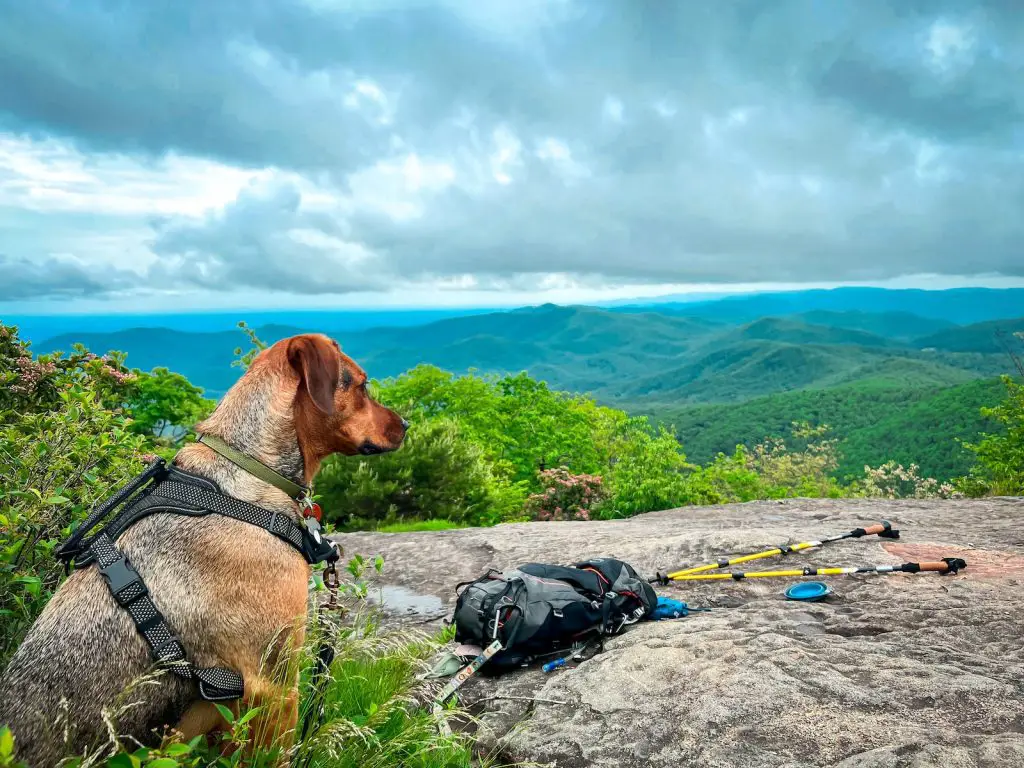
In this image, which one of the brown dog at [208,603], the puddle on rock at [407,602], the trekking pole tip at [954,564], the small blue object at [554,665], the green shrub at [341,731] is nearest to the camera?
the green shrub at [341,731]

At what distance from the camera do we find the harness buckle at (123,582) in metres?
2.45

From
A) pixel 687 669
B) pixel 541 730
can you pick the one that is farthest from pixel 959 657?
pixel 541 730

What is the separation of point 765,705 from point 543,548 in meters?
4.73

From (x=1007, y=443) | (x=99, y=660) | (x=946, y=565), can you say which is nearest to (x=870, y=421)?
(x=1007, y=443)

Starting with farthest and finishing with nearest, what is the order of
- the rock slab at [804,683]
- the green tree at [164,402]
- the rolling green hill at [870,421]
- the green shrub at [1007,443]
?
the rolling green hill at [870,421] < the green shrub at [1007,443] < the green tree at [164,402] < the rock slab at [804,683]

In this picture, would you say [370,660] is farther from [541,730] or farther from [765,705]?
[765,705]

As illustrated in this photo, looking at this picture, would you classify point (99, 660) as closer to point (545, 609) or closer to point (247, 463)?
point (247, 463)

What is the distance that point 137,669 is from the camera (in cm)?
241

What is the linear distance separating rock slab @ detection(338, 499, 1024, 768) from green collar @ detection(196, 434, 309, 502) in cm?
181

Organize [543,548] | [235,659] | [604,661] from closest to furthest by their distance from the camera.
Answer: [235,659], [604,661], [543,548]

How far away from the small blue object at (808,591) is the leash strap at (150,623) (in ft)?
14.2

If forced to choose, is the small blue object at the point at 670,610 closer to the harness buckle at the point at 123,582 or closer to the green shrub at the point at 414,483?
the harness buckle at the point at 123,582

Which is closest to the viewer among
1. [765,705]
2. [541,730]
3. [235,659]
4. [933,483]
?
[235,659]

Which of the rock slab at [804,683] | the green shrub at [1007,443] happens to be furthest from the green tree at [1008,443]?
the rock slab at [804,683]
